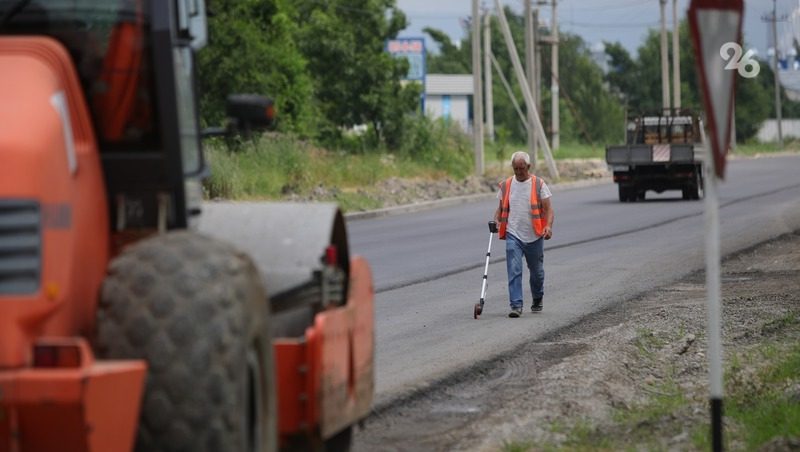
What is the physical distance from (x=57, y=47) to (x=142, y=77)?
1.47 ft

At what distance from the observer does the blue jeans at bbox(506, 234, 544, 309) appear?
16.8m

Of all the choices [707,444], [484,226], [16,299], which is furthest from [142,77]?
[484,226]

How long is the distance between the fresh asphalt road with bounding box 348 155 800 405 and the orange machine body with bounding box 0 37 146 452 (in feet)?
17.7

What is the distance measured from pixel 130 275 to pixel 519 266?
11536mm

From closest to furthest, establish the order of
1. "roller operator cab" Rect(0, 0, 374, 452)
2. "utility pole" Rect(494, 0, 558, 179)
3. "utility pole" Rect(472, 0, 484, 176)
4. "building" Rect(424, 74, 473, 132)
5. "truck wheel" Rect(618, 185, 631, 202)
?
"roller operator cab" Rect(0, 0, 374, 452)
"truck wheel" Rect(618, 185, 631, 202)
"utility pole" Rect(472, 0, 484, 176)
"utility pole" Rect(494, 0, 558, 179)
"building" Rect(424, 74, 473, 132)

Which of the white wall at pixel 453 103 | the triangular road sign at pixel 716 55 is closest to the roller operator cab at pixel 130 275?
the triangular road sign at pixel 716 55

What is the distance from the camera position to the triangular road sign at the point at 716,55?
6.89 m

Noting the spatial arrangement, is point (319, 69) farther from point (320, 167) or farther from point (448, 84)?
point (448, 84)

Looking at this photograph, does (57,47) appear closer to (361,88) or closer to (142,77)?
(142,77)

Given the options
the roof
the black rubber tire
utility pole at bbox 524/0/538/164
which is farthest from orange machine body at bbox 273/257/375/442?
the roof

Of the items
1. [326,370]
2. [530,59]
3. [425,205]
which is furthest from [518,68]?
[326,370]

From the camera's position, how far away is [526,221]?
17.0m

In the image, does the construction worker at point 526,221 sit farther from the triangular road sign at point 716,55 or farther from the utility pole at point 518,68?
the utility pole at point 518,68

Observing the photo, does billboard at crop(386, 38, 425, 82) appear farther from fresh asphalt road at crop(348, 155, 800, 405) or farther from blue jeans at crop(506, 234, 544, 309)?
blue jeans at crop(506, 234, 544, 309)
